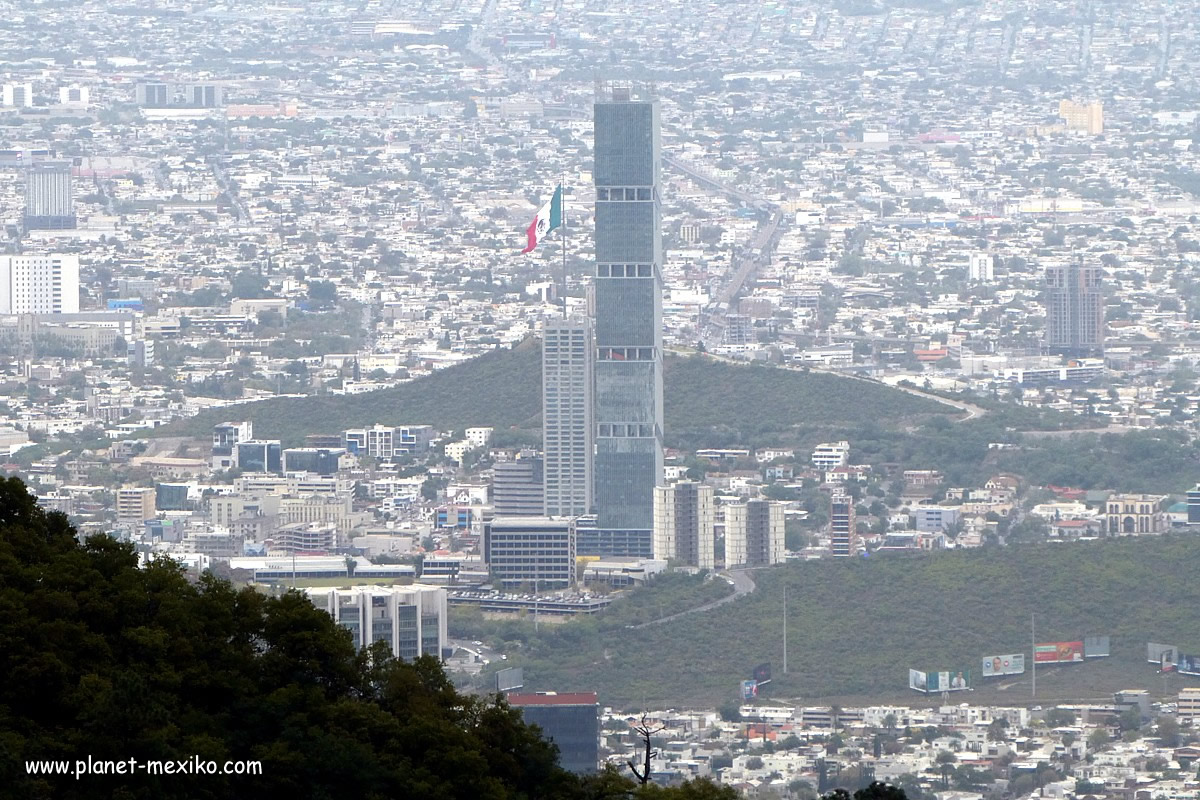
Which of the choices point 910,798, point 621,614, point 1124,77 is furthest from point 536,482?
point 1124,77

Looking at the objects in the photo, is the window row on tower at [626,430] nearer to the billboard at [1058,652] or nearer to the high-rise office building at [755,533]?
the high-rise office building at [755,533]

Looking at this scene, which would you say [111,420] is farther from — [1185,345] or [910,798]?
[910,798]

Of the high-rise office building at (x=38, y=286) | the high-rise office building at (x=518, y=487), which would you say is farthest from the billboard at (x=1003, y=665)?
the high-rise office building at (x=38, y=286)

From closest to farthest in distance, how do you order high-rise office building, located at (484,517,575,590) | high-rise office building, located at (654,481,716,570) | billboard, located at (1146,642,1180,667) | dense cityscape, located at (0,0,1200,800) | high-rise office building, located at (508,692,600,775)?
high-rise office building, located at (508,692,600,775) → dense cityscape, located at (0,0,1200,800) → billboard, located at (1146,642,1180,667) → high-rise office building, located at (484,517,575,590) → high-rise office building, located at (654,481,716,570)

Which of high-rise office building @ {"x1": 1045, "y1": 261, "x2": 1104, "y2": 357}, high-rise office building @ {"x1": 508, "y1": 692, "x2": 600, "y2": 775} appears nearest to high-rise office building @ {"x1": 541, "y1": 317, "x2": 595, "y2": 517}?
high-rise office building @ {"x1": 508, "y1": 692, "x2": 600, "y2": 775}

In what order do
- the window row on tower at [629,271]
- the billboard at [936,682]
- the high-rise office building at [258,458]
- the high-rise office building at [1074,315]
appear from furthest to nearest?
the high-rise office building at [1074,315], the high-rise office building at [258,458], the window row on tower at [629,271], the billboard at [936,682]

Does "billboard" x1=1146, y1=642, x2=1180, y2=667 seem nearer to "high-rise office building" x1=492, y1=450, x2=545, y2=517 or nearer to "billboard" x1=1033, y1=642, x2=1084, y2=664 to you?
"billboard" x1=1033, y1=642, x2=1084, y2=664

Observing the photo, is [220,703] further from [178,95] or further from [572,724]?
[178,95]
